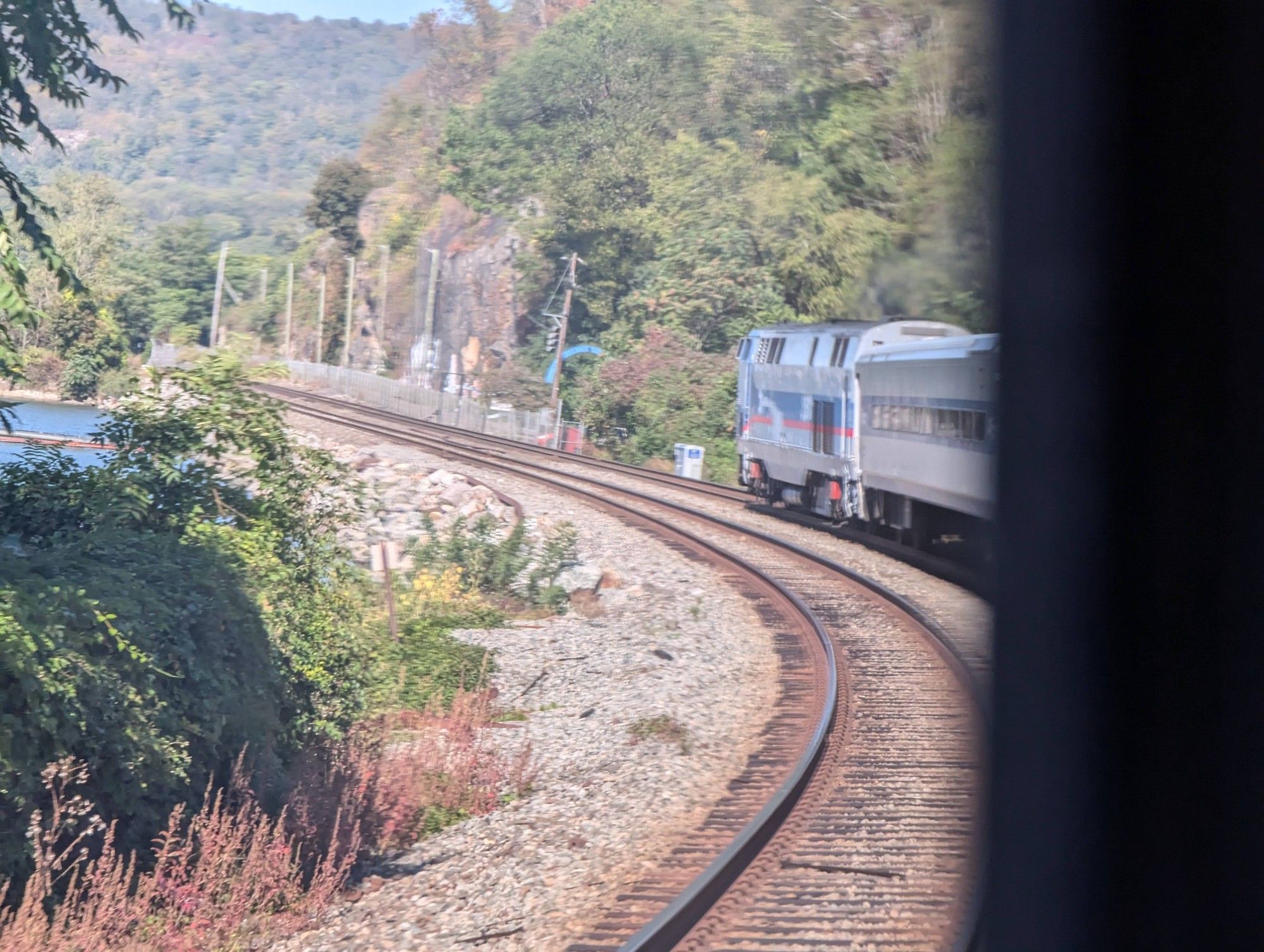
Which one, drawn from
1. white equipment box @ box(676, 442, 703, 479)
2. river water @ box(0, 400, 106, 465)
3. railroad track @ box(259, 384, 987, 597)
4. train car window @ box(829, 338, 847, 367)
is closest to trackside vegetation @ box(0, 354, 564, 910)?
river water @ box(0, 400, 106, 465)

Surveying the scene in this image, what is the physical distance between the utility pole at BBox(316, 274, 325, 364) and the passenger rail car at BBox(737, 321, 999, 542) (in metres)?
47.4

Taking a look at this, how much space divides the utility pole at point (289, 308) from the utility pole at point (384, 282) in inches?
218

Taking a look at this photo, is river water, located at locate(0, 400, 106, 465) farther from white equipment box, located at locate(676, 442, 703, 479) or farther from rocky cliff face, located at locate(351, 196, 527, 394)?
rocky cliff face, located at locate(351, 196, 527, 394)

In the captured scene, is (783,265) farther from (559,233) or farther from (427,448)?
(559,233)

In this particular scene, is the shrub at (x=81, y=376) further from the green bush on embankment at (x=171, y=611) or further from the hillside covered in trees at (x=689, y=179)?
the hillside covered in trees at (x=689, y=179)

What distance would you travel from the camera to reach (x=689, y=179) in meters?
55.0

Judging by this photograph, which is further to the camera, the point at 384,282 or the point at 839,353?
the point at 384,282

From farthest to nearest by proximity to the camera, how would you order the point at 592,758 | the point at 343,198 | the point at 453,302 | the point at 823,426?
1. the point at 343,198
2. the point at 453,302
3. the point at 823,426
4. the point at 592,758

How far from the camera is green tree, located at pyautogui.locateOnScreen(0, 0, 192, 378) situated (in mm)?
7617

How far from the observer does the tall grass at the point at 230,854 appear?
20.7ft

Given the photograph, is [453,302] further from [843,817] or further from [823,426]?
[843,817]

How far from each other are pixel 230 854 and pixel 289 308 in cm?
6952

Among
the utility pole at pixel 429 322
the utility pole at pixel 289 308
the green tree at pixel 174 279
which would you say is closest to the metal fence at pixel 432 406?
the utility pole at pixel 429 322

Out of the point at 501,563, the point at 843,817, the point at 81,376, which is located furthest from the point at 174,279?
the point at 843,817
